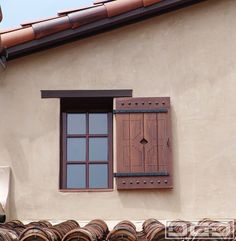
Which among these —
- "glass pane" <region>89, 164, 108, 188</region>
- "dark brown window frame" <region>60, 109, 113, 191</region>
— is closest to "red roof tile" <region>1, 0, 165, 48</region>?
"dark brown window frame" <region>60, 109, 113, 191</region>

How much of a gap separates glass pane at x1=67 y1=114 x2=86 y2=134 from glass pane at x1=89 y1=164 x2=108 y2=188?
0.53 meters

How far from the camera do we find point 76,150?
821cm

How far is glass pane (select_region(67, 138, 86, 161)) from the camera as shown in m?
8.20

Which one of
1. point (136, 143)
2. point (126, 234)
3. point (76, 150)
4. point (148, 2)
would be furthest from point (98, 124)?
point (126, 234)

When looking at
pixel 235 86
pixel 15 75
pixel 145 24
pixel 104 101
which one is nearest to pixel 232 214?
pixel 235 86

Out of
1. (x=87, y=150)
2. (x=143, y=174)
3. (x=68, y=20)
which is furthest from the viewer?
(x=87, y=150)

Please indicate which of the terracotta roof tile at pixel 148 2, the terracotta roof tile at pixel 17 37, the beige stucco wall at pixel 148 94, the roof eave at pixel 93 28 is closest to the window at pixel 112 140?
the beige stucco wall at pixel 148 94

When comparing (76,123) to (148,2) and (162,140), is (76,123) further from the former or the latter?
(148,2)

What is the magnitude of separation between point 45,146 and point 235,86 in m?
2.63

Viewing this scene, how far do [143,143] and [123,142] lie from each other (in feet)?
0.85

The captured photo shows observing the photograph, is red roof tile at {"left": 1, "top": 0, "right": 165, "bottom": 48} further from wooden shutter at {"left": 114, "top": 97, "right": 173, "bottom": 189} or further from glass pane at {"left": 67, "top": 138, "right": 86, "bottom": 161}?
glass pane at {"left": 67, "top": 138, "right": 86, "bottom": 161}

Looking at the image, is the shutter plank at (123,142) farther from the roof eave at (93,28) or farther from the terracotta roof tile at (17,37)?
the terracotta roof tile at (17,37)

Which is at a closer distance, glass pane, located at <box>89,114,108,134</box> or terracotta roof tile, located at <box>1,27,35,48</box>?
terracotta roof tile, located at <box>1,27,35,48</box>

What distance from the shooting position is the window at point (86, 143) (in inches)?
319
